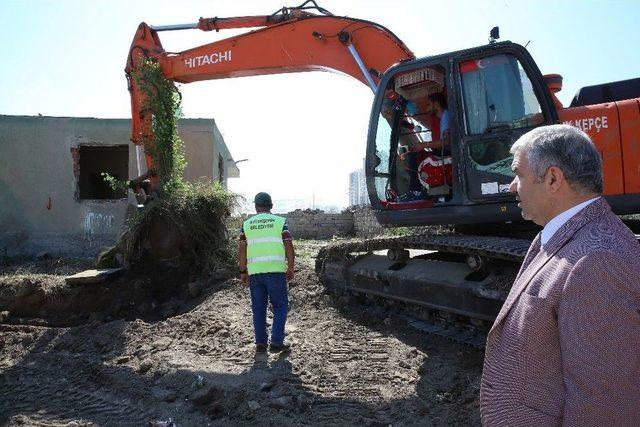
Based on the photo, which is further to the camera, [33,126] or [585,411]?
[33,126]

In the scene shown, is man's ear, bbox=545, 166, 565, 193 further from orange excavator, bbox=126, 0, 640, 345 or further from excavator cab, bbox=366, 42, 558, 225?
excavator cab, bbox=366, 42, 558, 225

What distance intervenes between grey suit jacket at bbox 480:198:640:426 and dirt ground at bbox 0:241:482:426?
7.37 feet

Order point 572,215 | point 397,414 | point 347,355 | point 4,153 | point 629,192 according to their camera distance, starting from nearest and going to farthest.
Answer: point 572,215
point 397,414
point 629,192
point 347,355
point 4,153

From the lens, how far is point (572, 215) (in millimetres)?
1695

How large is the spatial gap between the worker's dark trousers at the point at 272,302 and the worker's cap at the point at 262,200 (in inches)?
29.3

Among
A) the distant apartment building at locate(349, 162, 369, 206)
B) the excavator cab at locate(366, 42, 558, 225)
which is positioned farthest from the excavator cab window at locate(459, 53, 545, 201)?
the distant apartment building at locate(349, 162, 369, 206)

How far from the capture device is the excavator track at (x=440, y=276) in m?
4.86

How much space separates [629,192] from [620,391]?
12.2 ft

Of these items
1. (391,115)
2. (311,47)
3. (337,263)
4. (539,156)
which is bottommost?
(337,263)

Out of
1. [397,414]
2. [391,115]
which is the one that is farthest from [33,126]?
[397,414]

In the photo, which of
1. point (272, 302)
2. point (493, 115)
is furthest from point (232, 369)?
point (493, 115)

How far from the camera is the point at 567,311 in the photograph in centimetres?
152

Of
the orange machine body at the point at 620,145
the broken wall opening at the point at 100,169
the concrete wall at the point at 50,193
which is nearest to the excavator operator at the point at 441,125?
the orange machine body at the point at 620,145

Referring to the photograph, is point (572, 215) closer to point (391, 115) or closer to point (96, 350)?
point (391, 115)
